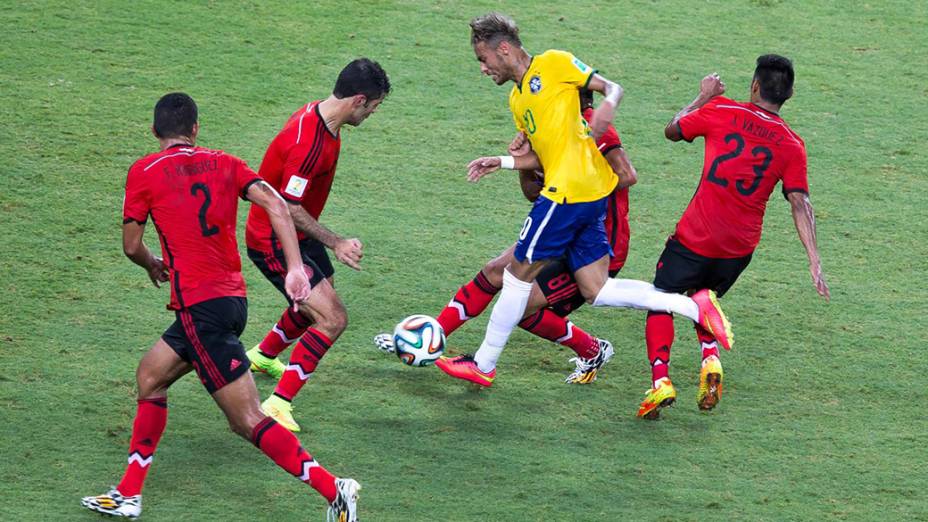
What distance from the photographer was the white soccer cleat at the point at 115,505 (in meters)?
5.71

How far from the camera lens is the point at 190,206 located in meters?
5.63

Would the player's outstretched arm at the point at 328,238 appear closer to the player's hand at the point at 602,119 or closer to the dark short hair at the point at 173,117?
the dark short hair at the point at 173,117

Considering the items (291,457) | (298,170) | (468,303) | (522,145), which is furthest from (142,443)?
(522,145)

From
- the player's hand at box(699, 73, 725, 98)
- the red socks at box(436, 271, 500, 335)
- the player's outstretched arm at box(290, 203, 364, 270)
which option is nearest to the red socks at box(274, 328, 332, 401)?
the player's outstretched arm at box(290, 203, 364, 270)

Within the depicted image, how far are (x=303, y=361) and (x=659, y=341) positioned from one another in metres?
1.86

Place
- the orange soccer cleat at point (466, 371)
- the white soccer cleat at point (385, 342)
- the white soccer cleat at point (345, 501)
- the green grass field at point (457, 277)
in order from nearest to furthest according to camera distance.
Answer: the white soccer cleat at point (345, 501) < the green grass field at point (457, 277) < the orange soccer cleat at point (466, 371) < the white soccer cleat at point (385, 342)

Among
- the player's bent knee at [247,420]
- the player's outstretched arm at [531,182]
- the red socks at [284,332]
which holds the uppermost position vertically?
the player's outstretched arm at [531,182]

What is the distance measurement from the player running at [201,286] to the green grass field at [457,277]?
36 cm

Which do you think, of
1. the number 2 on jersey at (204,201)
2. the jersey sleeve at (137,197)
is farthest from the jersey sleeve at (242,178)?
the jersey sleeve at (137,197)

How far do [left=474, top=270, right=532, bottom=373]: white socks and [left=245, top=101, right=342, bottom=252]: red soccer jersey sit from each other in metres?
1.09

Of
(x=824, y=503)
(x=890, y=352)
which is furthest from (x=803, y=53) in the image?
(x=824, y=503)

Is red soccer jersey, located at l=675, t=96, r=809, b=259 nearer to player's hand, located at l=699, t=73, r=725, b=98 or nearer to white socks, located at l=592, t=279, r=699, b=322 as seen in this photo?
player's hand, located at l=699, t=73, r=725, b=98

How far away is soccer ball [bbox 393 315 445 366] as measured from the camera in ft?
22.2

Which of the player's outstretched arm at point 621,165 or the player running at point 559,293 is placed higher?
the player's outstretched arm at point 621,165
